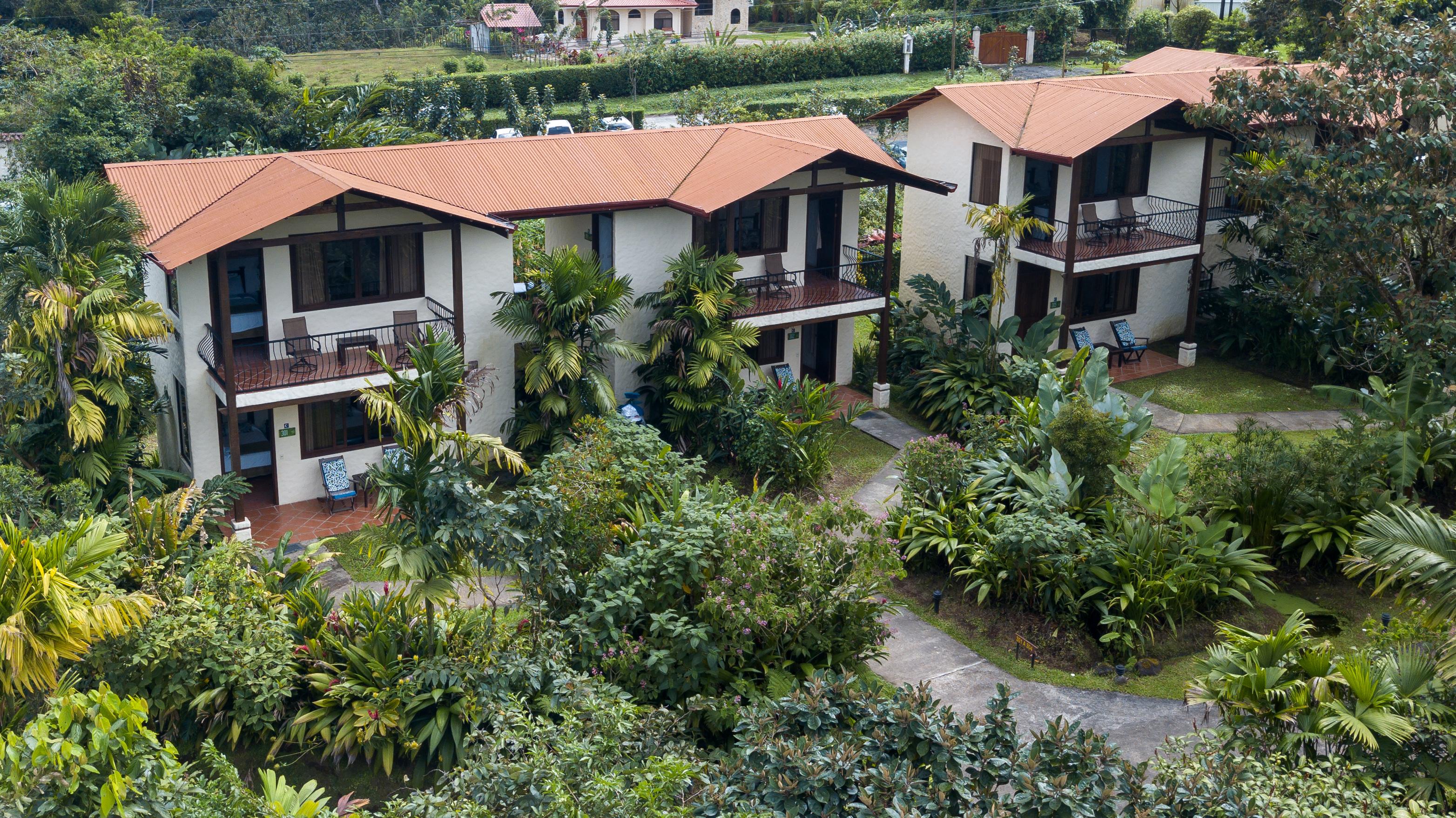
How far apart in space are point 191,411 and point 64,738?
12027mm

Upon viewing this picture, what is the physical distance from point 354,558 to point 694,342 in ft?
21.2

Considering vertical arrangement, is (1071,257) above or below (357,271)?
below

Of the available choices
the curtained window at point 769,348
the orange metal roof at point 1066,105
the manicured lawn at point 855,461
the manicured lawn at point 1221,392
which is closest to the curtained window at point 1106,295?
the manicured lawn at point 1221,392

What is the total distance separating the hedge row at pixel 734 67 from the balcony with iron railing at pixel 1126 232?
30.5 meters

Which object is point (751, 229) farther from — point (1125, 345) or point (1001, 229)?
A: point (1125, 345)

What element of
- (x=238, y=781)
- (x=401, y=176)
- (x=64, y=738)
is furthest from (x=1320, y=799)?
(x=401, y=176)

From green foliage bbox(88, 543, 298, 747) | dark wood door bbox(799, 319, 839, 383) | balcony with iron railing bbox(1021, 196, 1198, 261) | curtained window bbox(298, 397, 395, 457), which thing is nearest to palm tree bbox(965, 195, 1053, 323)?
balcony with iron railing bbox(1021, 196, 1198, 261)

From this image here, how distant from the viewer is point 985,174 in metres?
26.2

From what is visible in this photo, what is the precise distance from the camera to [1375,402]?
18641 mm

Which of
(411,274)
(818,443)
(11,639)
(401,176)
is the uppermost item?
(401,176)

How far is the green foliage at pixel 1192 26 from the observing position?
192 ft

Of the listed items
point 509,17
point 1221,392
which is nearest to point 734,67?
point 509,17

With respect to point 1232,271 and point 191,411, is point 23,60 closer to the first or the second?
point 191,411

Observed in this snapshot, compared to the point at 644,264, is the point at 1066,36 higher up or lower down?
higher up
